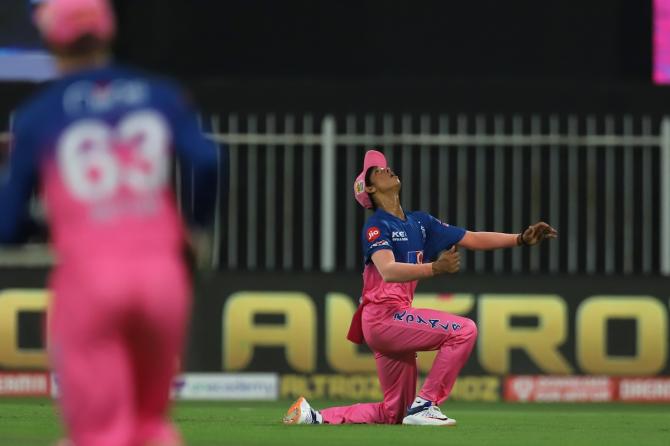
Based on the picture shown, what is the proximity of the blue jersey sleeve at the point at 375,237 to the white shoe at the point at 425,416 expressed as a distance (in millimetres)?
950

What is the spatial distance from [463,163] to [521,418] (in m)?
4.71

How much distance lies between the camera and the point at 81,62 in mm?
5355

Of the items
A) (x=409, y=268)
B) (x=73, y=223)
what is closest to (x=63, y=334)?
(x=73, y=223)

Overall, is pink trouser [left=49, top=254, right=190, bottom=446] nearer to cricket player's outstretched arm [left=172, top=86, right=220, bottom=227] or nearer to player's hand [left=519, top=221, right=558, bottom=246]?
cricket player's outstretched arm [left=172, top=86, right=220, bottom=227]

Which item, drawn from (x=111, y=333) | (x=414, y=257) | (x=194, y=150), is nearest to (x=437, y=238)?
(x=414, y=257)

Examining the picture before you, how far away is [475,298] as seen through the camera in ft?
51.1

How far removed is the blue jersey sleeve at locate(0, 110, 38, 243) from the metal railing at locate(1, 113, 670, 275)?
1107 centimetres

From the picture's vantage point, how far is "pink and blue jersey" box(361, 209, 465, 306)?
10547 mm

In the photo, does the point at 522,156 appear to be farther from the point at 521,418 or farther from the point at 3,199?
the point at 3,199

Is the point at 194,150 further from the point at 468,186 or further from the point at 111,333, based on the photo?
the point at 468,186

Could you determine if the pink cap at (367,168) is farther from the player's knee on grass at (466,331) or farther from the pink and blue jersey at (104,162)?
the pink and blue jersey at (104,162)

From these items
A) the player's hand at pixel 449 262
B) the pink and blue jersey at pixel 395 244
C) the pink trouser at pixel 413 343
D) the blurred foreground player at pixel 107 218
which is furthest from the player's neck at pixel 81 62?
the pink trouser at pixel 413 343

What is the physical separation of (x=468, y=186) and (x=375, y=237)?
251 inches

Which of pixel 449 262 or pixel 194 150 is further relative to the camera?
pixel 449 262
